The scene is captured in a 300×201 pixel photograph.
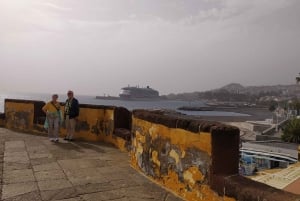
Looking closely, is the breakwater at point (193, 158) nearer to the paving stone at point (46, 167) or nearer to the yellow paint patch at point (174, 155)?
the yellow paint patch at point (174, 155)

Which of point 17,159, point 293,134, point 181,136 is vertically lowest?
point 293,134

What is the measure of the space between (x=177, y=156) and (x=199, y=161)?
0.57 m

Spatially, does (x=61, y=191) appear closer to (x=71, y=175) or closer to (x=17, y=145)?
(x=71, y=175)

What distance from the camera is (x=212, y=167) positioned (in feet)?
13.0

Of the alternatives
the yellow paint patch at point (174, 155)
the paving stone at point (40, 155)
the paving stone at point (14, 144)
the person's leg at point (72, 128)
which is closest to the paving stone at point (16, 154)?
the paving stone at point (40, 155)

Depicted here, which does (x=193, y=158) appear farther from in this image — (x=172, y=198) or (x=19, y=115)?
(x=19, y=115)

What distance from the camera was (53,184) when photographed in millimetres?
5113

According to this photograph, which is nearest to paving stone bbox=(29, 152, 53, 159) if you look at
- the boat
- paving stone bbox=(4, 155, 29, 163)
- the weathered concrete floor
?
the weathered concrete floor

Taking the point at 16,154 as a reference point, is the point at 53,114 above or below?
above

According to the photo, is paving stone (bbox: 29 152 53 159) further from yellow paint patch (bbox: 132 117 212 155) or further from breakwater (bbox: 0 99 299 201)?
yellow paint patch (bbox: 132 117 212 155)

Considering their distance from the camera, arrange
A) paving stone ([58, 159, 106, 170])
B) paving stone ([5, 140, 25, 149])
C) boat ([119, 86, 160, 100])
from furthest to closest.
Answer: boat ([119, 86, 160, 100]), paving stone ([5, 140, 25, 149]), paving stone ([58, 159, 106, 170])

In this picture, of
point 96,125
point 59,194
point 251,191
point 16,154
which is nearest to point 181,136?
point 251,191

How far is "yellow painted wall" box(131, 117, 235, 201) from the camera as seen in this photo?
13.4 ft

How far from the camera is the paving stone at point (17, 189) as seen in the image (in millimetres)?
4605
